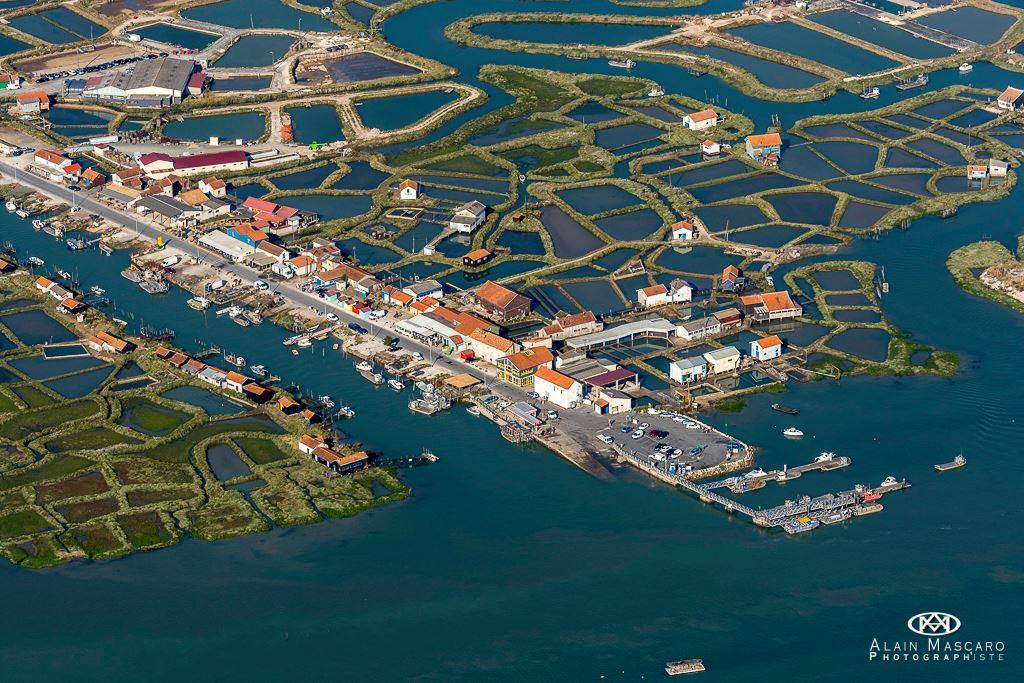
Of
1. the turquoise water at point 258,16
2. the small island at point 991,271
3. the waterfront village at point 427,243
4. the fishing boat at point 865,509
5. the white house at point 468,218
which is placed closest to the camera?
the fishing boat at point 865,509

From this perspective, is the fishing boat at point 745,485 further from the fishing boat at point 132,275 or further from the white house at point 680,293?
the fishing boat at point 132,275

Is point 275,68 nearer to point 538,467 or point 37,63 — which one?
point 37,63

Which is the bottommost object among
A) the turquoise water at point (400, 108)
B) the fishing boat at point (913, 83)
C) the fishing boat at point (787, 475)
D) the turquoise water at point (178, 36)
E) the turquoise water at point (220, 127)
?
the turquoise water at point (220, 127)

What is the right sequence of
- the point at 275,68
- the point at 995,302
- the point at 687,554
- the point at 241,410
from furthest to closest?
the point at 275,68, the point at 995,302, the point at 241,410, the point at 687,554

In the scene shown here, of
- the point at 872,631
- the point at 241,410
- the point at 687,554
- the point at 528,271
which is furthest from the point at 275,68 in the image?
the point at 872,631

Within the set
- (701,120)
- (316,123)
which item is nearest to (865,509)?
(701,120)

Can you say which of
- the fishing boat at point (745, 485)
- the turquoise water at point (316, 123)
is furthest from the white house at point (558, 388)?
the turquoise water at point (316, 123)
